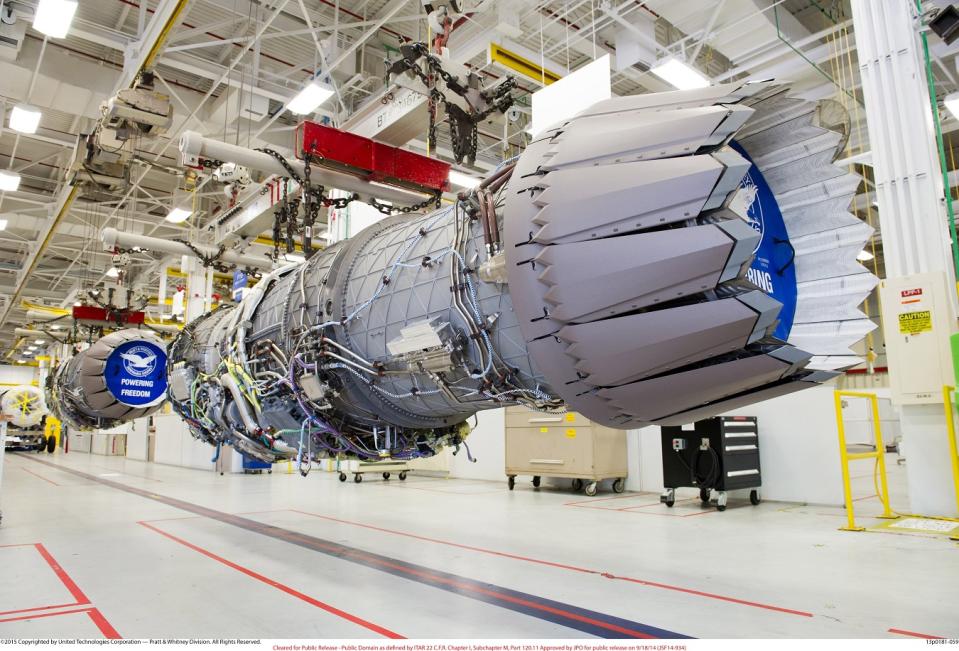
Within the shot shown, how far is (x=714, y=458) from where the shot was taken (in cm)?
657

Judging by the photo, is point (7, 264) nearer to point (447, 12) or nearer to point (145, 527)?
point (145, 527)

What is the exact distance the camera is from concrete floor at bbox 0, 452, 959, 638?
2.74 meters

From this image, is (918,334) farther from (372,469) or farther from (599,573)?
(372,469)

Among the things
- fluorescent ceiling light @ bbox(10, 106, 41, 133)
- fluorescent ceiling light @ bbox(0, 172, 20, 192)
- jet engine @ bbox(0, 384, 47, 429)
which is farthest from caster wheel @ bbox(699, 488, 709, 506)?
fluorescent ceiling light @ bbox(0, 172, 20, 192)

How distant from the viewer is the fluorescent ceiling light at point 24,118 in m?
8.80

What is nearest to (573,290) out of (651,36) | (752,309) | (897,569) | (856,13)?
(752,309)

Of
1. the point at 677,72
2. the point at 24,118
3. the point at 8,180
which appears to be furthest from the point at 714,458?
the point at 8,180

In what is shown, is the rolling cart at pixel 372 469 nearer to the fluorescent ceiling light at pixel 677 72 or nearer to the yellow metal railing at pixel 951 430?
the fluorescent ceiling light at pixel 677 72

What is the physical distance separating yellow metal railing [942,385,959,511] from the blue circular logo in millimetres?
7387

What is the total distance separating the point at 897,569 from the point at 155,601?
4.22 metres

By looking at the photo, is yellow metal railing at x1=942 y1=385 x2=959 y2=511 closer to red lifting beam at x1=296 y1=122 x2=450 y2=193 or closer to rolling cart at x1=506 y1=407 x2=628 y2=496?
rolling cart at x1=506 y1=407 x2=628 y2=496

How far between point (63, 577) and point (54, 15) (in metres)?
5.76

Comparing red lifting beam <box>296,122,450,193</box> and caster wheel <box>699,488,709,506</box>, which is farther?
caster wheel <box>699,488,709,506</box>

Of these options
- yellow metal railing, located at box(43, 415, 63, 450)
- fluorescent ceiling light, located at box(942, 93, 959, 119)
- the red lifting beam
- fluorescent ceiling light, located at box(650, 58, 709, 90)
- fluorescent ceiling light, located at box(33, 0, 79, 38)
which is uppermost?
fluorescent ceiling light, located at box(650, 58, 709, 90)
